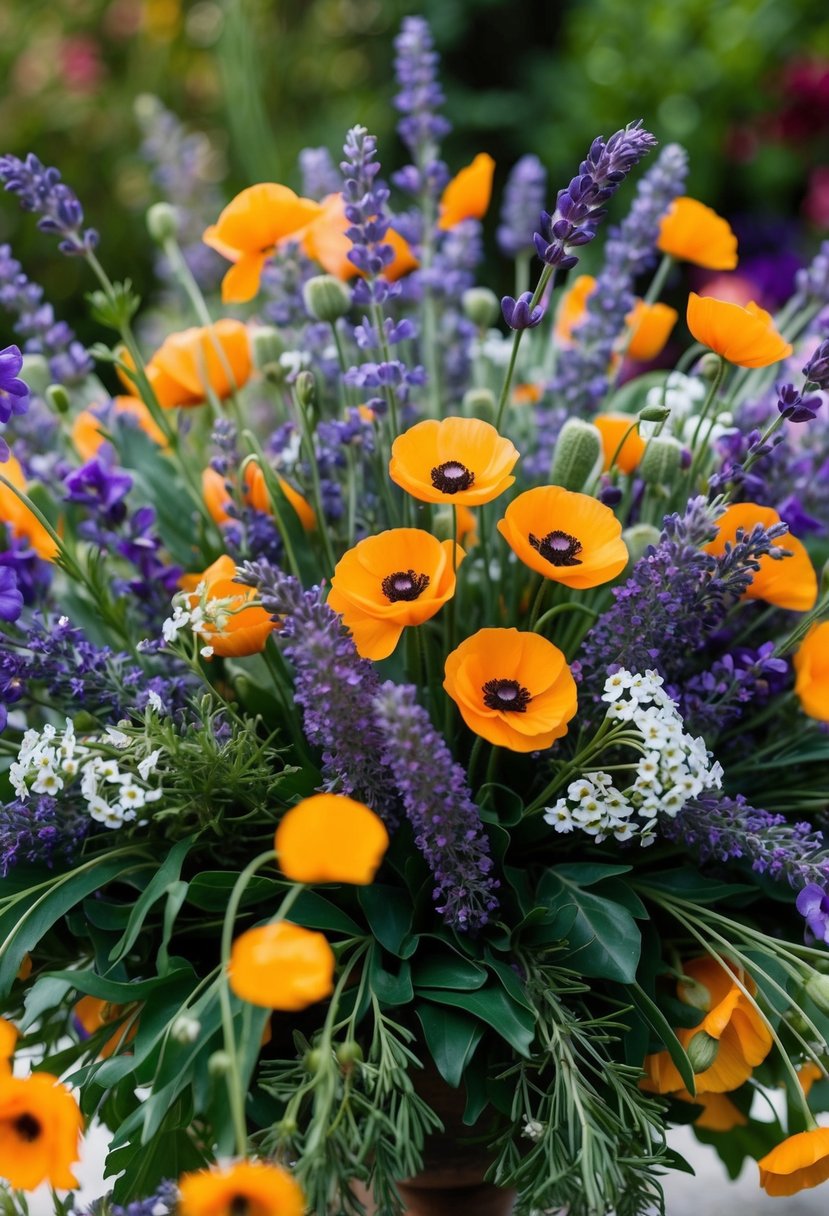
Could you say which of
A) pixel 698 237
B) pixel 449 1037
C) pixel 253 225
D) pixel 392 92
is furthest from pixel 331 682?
pixel 392 92

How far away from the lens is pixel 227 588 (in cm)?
49

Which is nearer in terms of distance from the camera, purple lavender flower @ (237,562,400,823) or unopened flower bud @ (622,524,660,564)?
purple lavender flower @ (237,562,400,823)

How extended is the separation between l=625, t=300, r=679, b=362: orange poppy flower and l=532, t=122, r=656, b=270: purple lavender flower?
0.22m

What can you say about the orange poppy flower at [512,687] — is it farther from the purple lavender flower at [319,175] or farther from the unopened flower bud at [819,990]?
the purple lavender flower at [319,175]

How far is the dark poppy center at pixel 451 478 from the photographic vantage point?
455 millimetres

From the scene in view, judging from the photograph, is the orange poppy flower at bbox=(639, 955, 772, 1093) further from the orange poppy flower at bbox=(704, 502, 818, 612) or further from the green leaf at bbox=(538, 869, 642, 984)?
the orange poppy flower at bbox=(704, 502, 818, 612)

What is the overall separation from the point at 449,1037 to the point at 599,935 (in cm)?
7

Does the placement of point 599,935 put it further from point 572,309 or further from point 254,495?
point 572,309

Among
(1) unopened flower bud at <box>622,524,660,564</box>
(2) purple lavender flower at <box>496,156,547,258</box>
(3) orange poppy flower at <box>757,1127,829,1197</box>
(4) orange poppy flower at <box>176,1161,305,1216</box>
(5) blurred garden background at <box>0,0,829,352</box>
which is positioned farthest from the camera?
(5) blurred garden background at <box>0,0,829,352</box>

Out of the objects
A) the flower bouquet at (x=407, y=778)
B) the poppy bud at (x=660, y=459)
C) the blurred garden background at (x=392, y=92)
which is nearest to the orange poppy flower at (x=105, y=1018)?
the flower bouquet at (x=407, y=778)

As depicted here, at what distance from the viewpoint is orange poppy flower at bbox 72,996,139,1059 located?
49 cm

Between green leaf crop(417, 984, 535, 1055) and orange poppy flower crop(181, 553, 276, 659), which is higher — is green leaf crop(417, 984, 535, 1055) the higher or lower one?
the lower one

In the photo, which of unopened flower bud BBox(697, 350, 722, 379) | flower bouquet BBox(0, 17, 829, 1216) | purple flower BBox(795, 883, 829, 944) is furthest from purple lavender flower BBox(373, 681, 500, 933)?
unopened flower bud BBox(697, 350, 722, 379)

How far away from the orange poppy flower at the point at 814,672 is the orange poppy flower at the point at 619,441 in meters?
0.12
